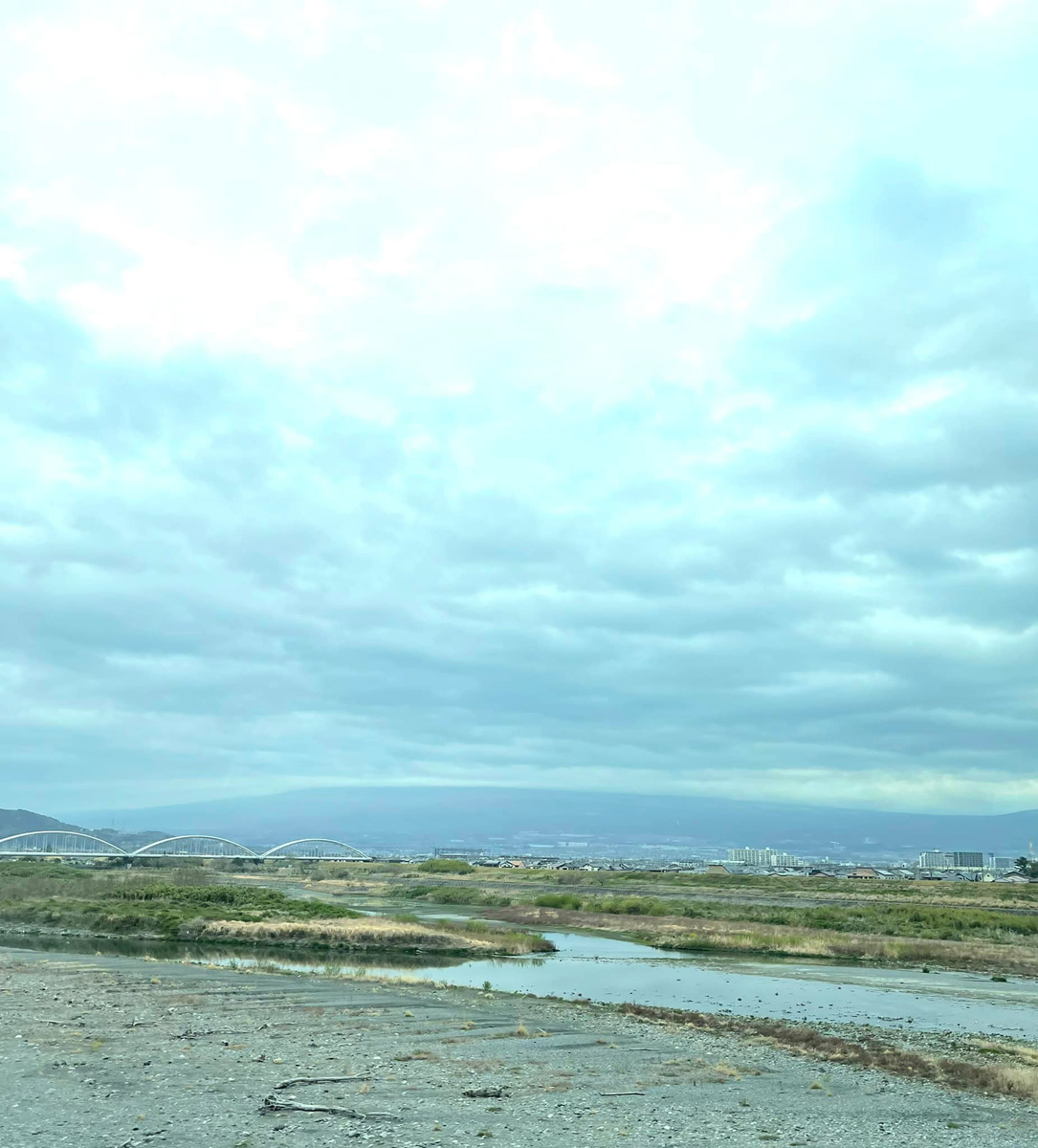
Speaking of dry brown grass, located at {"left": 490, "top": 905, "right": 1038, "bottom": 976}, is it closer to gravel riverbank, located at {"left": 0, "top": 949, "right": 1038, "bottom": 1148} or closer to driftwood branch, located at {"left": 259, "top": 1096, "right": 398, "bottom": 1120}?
gravel riverbank, located at {"left": 0, "top": 949, "right": 1038, "bottom": 1148}

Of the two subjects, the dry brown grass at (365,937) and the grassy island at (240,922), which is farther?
the grassy island at (240,922)

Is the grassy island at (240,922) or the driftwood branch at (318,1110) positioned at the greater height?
the driftwood branch at (318,1110)

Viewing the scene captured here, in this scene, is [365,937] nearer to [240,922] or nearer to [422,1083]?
[240,922]

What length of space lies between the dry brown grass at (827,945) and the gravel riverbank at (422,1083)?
26526 mm

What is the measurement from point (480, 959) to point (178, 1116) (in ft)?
112

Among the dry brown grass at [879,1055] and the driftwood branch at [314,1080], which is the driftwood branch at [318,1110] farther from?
the dry brown grass at [879,1055]

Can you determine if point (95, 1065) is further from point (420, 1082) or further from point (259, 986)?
point (259, 986)

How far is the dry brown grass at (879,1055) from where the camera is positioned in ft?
71.2

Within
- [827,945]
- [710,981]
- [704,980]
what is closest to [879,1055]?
[710,981]

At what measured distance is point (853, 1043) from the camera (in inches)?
1037

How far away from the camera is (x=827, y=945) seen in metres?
53.8

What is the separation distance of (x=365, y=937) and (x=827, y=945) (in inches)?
927

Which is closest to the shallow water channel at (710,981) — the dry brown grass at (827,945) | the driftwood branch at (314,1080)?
the dry brown grass at (827,945)

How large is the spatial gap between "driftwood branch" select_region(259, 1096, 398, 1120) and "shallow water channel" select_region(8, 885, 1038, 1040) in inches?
740
